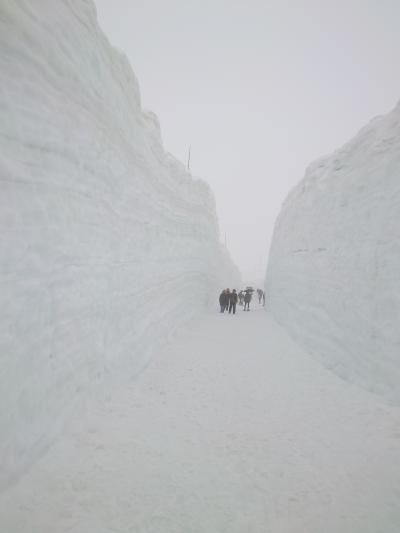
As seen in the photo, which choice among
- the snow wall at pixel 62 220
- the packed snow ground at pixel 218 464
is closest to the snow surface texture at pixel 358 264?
the packed snow ground at pixel 218 464

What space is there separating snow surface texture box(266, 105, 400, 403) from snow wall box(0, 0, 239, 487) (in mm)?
3569

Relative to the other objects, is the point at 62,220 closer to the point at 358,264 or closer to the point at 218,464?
the point at 218,464

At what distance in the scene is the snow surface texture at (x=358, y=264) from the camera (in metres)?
4.12

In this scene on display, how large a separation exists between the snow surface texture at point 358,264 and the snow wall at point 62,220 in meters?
3.57

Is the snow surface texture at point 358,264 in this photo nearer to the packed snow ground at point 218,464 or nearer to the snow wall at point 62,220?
the packed snow ground at point 218,464

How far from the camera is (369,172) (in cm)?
512

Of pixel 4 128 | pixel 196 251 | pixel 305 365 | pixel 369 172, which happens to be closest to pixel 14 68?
pixel 4 128

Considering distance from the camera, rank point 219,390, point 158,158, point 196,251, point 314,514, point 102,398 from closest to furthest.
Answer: point 314,514, point 102,398, point 219,390, point 158,158, point 196,251

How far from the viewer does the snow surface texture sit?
412 centimetres

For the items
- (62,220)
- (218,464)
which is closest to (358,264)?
(218,464)

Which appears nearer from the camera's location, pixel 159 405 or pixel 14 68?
pixel 14 68

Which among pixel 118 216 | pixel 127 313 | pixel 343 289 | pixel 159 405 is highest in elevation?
pixel 118 216

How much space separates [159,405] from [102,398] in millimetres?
711

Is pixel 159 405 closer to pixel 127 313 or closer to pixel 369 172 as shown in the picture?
pixel 127 313
